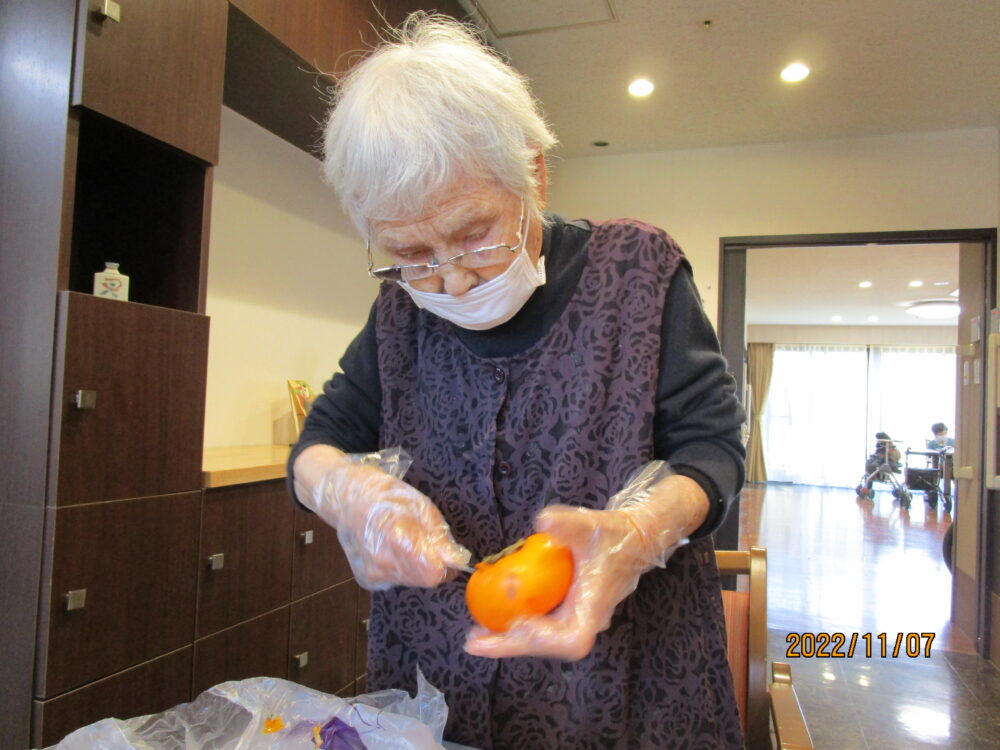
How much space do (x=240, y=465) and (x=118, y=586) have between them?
48 cm

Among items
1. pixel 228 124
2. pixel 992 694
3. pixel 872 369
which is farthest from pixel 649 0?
pixel 872 369

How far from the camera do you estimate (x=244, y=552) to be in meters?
1.79

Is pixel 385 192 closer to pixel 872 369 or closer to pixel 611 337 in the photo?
pixel 611 337

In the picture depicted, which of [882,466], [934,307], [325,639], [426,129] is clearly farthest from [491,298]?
[882,466]

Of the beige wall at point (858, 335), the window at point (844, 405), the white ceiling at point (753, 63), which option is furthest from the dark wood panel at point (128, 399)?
the beige wall at point (858, 335)

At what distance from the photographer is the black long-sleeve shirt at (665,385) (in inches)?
29.6

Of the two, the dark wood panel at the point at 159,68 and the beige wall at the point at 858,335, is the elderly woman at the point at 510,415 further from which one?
the beige wall at the point at 858,335

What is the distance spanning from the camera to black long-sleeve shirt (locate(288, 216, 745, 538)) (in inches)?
29.6

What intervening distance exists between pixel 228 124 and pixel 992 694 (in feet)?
13.5

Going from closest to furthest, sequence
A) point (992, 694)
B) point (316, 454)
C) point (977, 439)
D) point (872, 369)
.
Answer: point (316, 454) < point (992, 694) < point (977, 439) < point (872, 369)

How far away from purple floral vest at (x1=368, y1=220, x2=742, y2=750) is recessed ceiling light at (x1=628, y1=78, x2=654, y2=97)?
2724 mm

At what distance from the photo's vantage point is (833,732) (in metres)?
2.61

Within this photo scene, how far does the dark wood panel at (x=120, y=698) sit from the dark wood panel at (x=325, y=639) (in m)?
0.49

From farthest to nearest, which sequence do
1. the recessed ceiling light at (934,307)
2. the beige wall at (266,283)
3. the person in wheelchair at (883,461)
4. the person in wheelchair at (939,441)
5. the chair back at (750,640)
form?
1. the person in wheelchair at (883,461)
2. the person in wheelchair at (939,441)
3. the recessed ceiling light at (934,307)
4. the beige wall at (266,283)
5. the chair back at (750,640)
